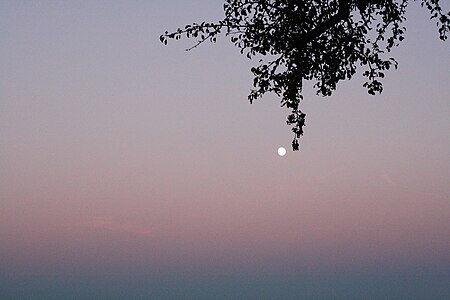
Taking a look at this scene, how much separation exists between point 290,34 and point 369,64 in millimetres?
2102

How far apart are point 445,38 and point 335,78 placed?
296cm

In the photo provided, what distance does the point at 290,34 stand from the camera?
792 inches

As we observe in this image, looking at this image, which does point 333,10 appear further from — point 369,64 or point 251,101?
point 251,101

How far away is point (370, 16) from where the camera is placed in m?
20.6

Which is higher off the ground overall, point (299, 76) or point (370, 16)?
point (370, 16)

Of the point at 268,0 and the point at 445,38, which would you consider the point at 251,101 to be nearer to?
the point at 268,0

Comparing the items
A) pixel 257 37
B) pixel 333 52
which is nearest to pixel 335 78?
pixel 333 52

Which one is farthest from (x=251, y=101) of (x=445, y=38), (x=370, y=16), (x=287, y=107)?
(x=445, y=38)

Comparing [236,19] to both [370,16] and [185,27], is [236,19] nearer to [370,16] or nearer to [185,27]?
[185,27]

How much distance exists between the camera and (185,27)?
66.1ft

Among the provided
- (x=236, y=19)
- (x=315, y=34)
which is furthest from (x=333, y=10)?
(x=236, y=19)

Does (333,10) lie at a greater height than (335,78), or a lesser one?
greater

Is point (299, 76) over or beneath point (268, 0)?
beneath

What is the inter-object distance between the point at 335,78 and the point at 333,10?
1690 mm
